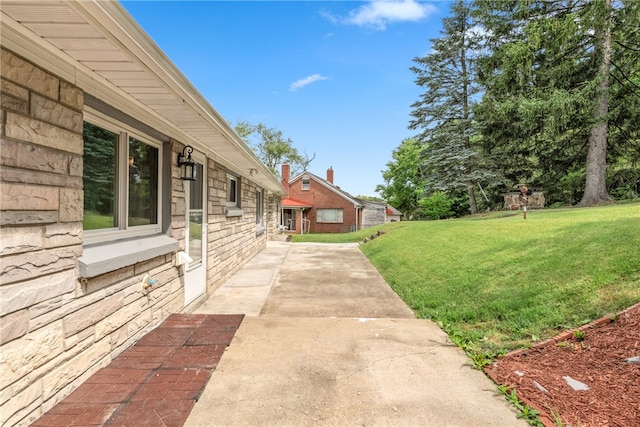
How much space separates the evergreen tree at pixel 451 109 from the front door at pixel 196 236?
19739mm

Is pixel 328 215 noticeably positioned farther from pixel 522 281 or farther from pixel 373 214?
pixel 522 281

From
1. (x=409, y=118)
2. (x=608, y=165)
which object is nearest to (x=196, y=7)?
(x=409, y=118)

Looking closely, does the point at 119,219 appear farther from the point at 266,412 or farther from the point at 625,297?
the point at 625,297

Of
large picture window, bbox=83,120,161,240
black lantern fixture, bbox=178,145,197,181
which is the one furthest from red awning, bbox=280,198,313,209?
large picture window, bbox=83,120,161,240

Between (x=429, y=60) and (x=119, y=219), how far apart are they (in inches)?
985

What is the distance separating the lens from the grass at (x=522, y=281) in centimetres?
359

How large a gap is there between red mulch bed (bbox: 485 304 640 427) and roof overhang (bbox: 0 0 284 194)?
3.75 m

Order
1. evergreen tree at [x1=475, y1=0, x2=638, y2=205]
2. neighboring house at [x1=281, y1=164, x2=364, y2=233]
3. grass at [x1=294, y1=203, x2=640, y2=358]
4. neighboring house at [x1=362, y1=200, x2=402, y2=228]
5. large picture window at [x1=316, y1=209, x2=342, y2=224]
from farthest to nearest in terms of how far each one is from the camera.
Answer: neighboring house at [x1=362, y1=200, x2=402, y2=228] < large picture window at [x1=316, y1=209, x2=342, y2=224] < neighboring house at [x1=281, y1=164, x2=364, y2=233] < evergreen tree at [x1=475, y1=0, x2=638, y2=205] < grass at [x1=294, y1=203, x2=640, y2=358]

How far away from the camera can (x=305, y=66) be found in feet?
45.8

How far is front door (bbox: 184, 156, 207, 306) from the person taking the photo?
4.83 m

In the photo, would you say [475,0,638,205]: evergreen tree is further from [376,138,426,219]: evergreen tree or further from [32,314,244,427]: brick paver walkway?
[376,138,426,219]: evergreen tree

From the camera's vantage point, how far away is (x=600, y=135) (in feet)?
44.5

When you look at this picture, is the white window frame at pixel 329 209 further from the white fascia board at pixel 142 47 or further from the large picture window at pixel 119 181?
the white fascia board at pixel 142 47

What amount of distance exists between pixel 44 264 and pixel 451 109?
82.3ft
